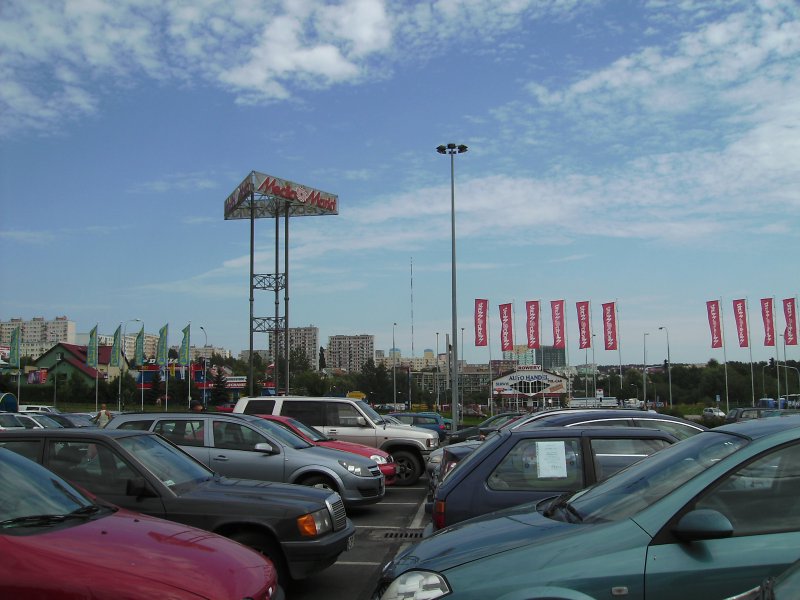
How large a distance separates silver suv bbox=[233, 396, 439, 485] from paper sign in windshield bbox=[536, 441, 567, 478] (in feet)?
31.8

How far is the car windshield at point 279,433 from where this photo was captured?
1025cm

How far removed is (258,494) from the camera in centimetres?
673

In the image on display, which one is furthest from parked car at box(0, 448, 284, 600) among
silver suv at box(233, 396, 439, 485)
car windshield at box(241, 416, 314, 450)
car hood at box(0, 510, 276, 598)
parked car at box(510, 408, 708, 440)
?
silver suv at box(233, 396, 439, 485)

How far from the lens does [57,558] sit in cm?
354

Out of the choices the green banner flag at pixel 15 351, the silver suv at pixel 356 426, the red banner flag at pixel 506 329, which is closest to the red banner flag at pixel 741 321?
the red banner flag at pixel 506 329

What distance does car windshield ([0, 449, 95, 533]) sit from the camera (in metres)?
4.05

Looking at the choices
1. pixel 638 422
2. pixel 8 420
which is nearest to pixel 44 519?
pixel 638 422

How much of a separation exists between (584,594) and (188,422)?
7.84 meters

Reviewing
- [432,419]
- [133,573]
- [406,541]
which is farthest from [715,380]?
[133,573]

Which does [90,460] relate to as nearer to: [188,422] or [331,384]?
[188,422]

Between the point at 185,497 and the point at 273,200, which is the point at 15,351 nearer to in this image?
the point at 273,200

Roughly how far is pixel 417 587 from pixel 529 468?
2.63 m

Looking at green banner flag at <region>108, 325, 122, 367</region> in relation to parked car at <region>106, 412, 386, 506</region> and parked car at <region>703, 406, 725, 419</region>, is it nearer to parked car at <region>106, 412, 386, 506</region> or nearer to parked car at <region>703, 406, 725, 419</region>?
parked car at <region>703, 406, 725, 419</region>

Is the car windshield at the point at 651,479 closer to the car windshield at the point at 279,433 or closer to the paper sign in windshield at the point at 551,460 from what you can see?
the paper sign in windshield at the point at 551,460
